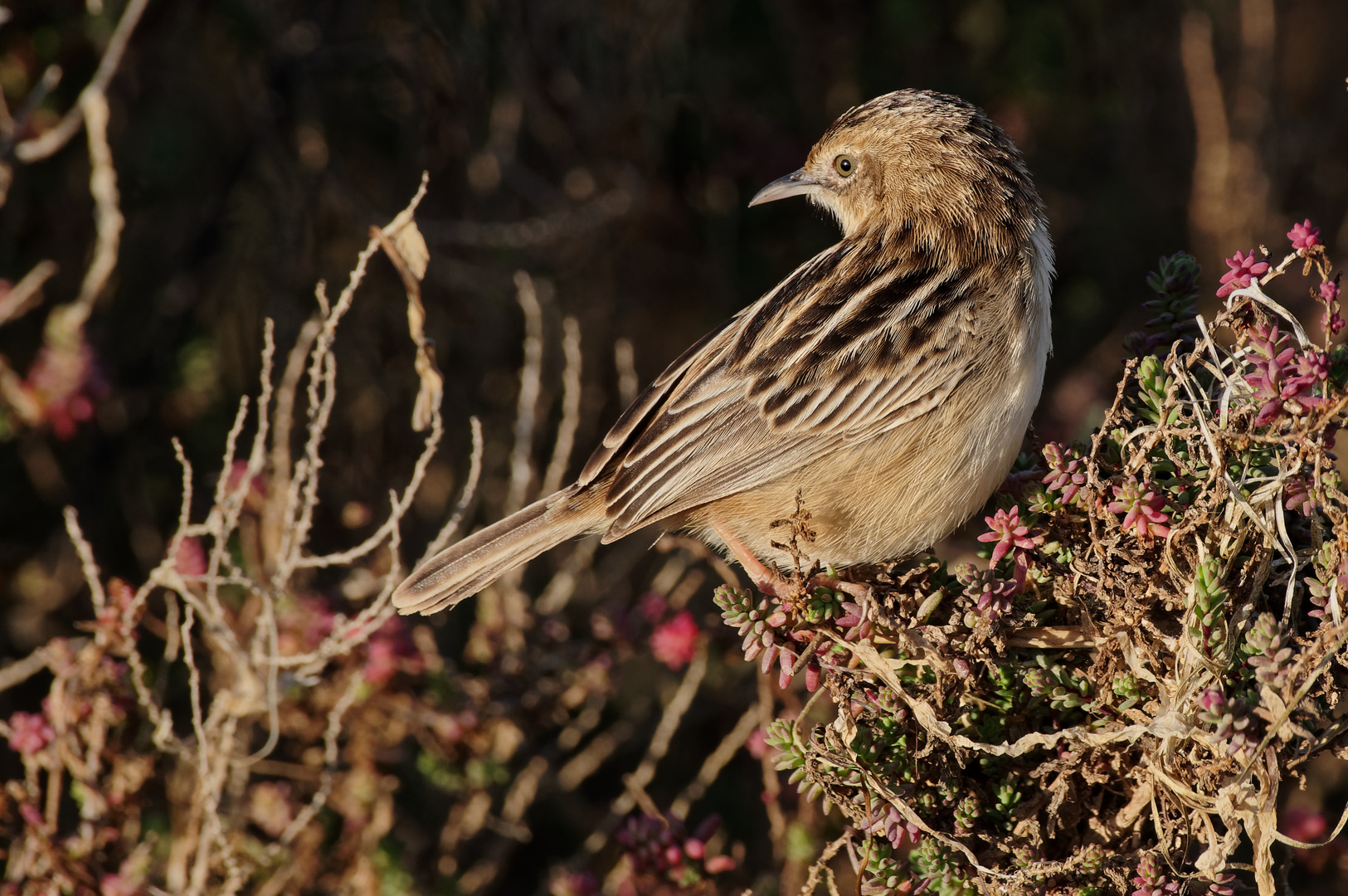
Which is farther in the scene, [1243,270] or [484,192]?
[484,192]

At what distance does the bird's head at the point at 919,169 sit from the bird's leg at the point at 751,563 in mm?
1322

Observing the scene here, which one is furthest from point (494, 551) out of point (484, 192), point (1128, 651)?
point (484, 192)

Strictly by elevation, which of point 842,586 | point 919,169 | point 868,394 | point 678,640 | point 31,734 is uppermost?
point 31,734

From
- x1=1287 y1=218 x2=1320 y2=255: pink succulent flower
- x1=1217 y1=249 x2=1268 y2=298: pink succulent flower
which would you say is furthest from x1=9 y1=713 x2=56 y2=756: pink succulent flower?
x1=1287 y1=218 x2=1320 y2=255: pink succulent flower

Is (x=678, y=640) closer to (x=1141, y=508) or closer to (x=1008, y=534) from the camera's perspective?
(x=1008, y=534)

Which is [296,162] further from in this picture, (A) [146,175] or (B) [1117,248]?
(B) [1117,248]

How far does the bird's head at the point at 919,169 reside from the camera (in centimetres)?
449

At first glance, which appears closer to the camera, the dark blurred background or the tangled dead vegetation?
the tangled dead vegetation

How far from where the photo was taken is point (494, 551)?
438cm

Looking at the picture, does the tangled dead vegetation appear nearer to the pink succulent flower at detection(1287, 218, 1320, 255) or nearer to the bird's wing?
the pink succulent flower at detection(1287, 218, 1320, 255)

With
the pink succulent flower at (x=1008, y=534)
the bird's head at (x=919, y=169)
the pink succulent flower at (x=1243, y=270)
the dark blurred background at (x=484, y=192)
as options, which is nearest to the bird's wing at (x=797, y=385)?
the bird's head at (x=919, y=169)

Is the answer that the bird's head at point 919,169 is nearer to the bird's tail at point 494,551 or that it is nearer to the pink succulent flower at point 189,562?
the bird's tail at point 494,551

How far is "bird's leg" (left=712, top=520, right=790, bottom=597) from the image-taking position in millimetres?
4102

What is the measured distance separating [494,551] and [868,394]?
1.39m
